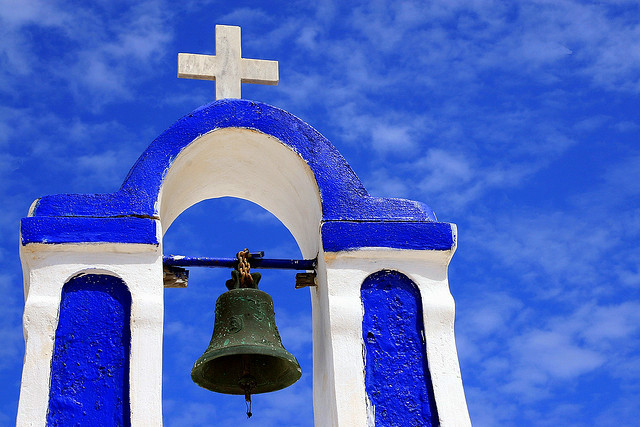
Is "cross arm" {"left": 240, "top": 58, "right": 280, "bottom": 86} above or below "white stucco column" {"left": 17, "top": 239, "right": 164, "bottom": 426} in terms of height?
above

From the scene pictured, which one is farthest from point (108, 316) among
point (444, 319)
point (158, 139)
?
point (444, 319)

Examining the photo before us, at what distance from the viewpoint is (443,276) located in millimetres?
4199

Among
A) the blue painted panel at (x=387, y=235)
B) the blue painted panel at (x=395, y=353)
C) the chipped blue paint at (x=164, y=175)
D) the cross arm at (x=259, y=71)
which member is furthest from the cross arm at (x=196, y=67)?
the blue painted panel at (x=395, y=353)

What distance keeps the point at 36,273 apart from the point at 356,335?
1367 mm

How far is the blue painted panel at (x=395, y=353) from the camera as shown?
3.86m

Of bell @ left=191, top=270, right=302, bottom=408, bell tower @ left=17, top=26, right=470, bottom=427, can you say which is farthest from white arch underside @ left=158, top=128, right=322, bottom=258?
bell @ left=191, top=270, right=302, bottom=408

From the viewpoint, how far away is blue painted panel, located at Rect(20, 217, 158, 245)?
397cm

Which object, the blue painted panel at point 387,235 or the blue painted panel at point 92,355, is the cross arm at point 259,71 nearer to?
the blue painted panel at point 387,235

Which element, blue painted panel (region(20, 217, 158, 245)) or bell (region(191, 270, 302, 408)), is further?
bell (region(191, 270, 302, 408))

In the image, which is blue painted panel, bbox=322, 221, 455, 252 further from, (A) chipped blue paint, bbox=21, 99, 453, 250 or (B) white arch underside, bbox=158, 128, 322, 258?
(B) white arch underside, bbox=158, 128, 322, 258

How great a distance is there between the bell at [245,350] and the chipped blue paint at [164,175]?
0.46m

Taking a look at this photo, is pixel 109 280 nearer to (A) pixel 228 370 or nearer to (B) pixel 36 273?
(B) pixel 36 273

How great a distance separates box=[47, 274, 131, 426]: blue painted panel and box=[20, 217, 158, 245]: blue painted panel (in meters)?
0.17

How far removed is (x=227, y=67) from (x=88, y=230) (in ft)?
Answer: 3.98
